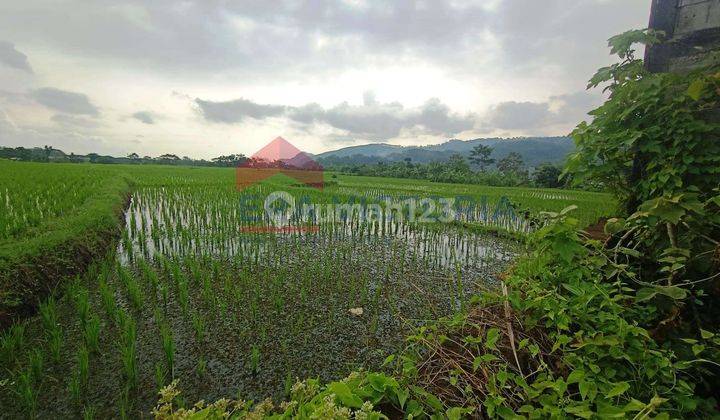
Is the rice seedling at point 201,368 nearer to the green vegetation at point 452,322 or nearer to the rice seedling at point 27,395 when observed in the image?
the green vegetation at point 452,322

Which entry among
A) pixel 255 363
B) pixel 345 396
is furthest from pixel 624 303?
pixel 255 363

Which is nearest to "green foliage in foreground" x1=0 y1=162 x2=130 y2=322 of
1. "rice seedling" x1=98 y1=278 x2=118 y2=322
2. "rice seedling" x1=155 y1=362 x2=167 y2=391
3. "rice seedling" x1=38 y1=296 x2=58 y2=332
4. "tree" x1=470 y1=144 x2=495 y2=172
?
"rice seedling" x1=38 y1=296 x2=58 y2=332

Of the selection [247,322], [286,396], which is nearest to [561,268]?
[286,396]

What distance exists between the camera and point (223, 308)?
318cm

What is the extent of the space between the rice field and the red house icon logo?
1132cm

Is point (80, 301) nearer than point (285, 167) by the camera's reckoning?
Yes

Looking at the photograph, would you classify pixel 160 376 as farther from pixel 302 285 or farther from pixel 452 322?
pixel 452 322

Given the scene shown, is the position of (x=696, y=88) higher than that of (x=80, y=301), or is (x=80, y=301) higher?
(x=696, y=88)

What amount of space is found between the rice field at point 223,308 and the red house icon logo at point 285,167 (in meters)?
11.3

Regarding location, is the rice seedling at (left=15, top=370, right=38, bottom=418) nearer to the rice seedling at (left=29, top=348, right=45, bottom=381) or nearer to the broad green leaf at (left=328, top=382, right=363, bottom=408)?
the rice seedling at (left=29, top=348, right=45, bottom=381)

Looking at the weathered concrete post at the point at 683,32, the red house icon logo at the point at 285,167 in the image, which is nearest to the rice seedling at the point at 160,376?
the weathered concrete post at the point at 683,32

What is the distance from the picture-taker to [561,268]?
1950 mm

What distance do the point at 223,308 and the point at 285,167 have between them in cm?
2743

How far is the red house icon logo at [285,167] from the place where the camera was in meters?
19.2
